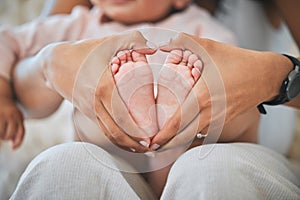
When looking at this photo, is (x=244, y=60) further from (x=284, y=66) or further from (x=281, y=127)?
(x=281, y=127)

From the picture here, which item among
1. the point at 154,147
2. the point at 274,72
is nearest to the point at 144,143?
the point at 154,147

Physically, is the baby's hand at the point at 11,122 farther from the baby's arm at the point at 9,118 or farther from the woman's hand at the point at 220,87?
the woman's hand at the point at 220,87

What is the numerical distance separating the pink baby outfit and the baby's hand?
3 centimetres

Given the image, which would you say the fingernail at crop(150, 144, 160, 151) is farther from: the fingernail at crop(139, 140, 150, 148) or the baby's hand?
the baby's hand

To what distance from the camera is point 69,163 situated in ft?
1.23

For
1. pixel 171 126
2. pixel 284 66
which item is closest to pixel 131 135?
pixel 171 126

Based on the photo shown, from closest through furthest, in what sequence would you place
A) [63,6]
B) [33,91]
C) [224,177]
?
[224,177], [33,91], [63,6]

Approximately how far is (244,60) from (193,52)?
0.05m

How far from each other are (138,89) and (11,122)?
0.18 metres

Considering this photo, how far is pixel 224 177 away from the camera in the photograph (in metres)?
0.36

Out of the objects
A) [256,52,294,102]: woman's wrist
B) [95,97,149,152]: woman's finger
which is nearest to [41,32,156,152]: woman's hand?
[95,97,149,152]: woman's finger

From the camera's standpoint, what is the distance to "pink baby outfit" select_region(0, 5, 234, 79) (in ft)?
1.70

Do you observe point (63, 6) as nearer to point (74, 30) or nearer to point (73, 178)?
point (74, 30)

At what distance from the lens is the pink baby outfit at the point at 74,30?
519 millimetres
